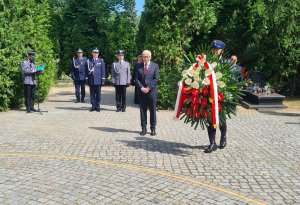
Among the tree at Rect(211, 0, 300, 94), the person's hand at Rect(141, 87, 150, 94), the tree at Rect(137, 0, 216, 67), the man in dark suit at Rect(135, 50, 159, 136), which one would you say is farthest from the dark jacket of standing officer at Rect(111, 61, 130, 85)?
the tree at Rect(211, 0, 300, 94)

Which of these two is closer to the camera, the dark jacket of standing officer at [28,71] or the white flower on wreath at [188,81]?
the white flower on wreath at [188,81]

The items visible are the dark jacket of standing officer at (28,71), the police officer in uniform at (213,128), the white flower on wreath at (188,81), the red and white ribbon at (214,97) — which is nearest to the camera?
the red and white ribbon at (214,97)

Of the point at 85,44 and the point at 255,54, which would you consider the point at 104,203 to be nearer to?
the point at 255,54

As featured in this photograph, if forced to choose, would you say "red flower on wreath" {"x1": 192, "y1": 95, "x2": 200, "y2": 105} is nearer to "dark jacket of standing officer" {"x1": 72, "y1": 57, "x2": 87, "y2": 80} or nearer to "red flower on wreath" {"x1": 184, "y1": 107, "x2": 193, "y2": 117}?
"red flower on wreath" {"x1": 184, "y1": 107, "x2": 193, "y2": 117}

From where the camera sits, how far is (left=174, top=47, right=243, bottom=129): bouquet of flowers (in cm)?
707

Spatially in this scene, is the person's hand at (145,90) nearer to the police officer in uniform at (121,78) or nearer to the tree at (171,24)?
the police officer in uniform at (121,78)

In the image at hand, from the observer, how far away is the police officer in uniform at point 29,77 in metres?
12.0

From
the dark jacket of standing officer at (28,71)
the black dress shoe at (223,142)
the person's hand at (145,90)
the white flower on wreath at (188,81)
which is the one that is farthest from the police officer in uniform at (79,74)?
the white flower on wreath at (188,81)

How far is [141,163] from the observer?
6.98 meters

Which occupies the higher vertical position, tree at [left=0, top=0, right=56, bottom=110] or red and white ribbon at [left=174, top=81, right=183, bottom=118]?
tree at [left=0, top=0, right=56, bottom=110]

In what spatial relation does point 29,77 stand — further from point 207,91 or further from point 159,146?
point 207,91

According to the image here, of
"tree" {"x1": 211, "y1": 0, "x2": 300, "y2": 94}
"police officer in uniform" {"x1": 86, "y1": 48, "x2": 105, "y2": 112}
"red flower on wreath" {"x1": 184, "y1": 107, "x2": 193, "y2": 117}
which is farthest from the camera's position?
"tree" {"x1": 211, "y1": 0, "x2": 300, "y2": 94}

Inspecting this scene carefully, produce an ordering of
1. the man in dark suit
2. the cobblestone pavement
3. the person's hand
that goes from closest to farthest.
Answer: the cobblestone pavement, the person's hand, the man in dark suit

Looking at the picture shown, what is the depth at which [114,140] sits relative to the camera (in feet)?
28.5
